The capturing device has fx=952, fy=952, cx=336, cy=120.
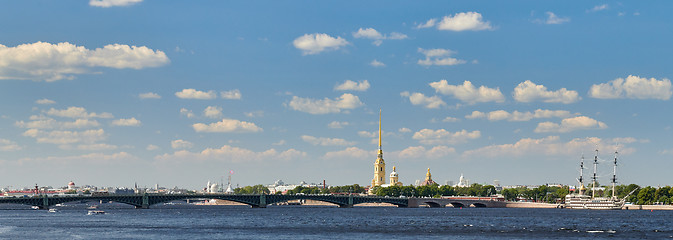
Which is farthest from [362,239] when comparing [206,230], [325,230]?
[206,230]

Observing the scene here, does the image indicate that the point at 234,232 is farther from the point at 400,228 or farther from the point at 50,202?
the point at 50,202

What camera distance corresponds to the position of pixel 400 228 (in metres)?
111

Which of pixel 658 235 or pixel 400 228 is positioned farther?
pixel 400 228

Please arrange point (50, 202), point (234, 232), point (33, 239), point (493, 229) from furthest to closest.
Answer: point (50, 202) → point (493, 229) → point (234, 232) → point (33, 239)

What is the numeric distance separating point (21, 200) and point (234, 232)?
94319 mm

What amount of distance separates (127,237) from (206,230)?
52.6ft

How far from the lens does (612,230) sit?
10706cm

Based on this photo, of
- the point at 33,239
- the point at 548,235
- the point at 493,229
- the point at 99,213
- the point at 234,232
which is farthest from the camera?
the point at 99,213

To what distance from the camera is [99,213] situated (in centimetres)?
17550

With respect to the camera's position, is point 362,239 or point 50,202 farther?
point 50,202

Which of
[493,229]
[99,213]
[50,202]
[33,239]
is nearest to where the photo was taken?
[33,239]

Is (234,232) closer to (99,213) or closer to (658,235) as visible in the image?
(658,235)

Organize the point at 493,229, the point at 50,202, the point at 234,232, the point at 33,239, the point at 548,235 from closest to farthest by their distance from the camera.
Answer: the point at 33,239 → the point at 548,235 → the point at 234,232 → the point at 493,229 → the point at 50,202

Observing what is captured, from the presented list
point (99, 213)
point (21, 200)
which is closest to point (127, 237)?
point (99, 213)
